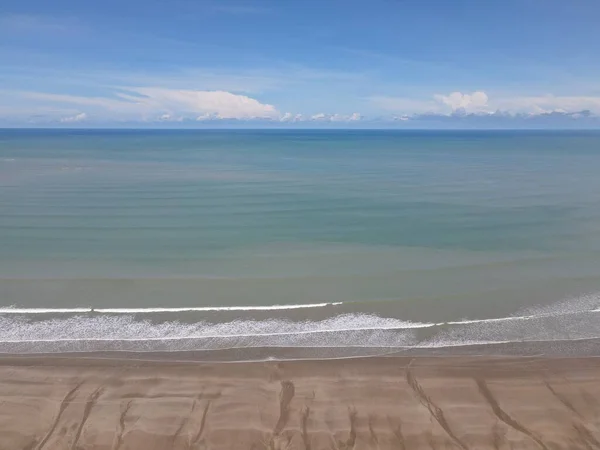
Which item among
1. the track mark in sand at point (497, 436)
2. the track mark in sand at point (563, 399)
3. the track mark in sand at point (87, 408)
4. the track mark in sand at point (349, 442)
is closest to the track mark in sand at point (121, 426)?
the track mark in sand at point (87, 408)

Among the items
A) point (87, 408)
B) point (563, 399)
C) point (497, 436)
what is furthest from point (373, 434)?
point (87, 408)

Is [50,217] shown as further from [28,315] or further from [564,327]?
[564,327]

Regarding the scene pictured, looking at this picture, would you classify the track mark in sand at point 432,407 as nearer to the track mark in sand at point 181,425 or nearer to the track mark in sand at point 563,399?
the track mark in sand at point 563,399

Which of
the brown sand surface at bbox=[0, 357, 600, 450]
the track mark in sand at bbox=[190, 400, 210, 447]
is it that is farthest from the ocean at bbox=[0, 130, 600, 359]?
the track mark in sand at bbox=[190, 400, 210, 447]

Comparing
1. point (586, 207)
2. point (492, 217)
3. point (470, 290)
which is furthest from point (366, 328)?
point (586, 207)

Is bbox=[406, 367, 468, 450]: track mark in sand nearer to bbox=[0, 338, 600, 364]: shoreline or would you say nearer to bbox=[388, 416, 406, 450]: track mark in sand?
A: bbox=[388, 416, 406, 450]: track mark in sand

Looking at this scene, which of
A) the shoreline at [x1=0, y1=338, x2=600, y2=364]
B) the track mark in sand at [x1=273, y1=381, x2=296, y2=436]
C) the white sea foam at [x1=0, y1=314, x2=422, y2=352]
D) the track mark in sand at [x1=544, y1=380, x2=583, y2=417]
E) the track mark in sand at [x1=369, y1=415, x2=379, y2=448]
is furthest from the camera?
the white sea foam at [x1=0, y1=314, x2=422, y2=352]
